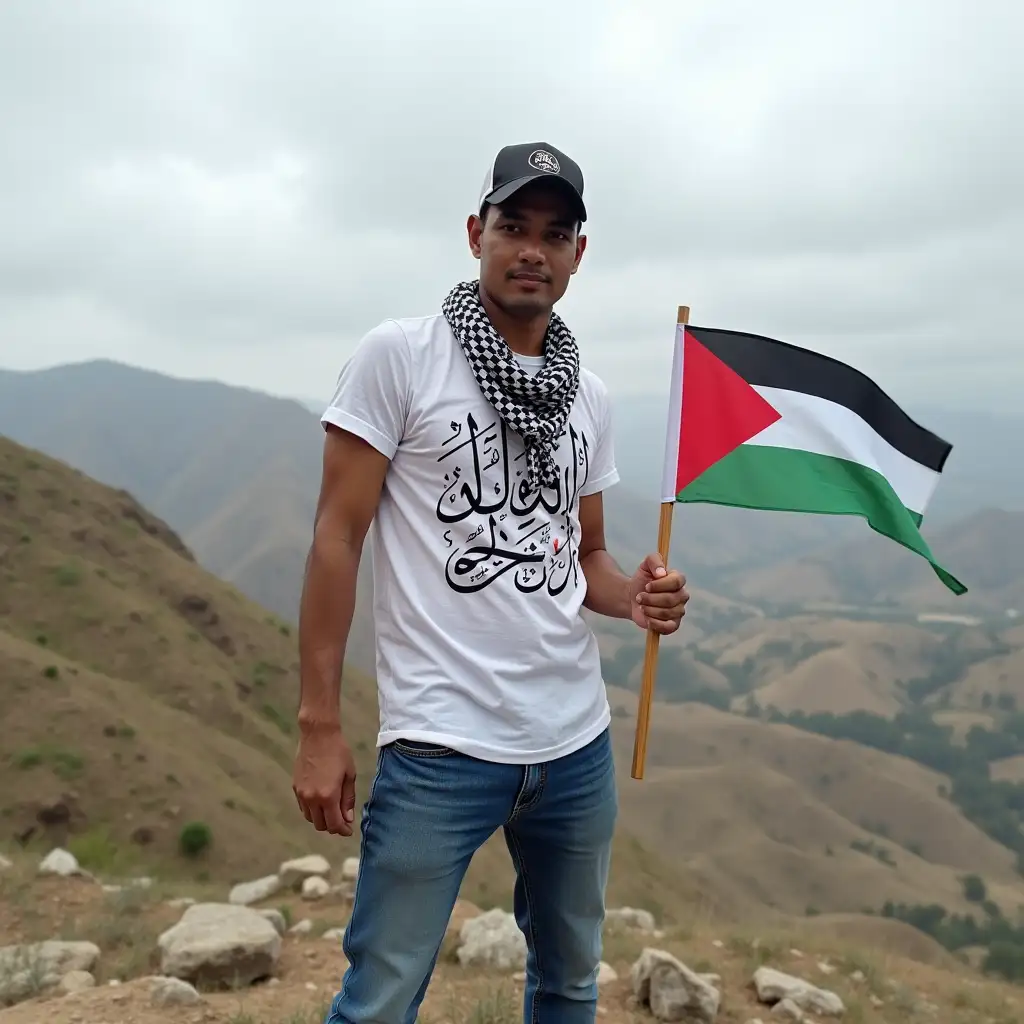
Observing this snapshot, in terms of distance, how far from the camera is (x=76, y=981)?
495cm

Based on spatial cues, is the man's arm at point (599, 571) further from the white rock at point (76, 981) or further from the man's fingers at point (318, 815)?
the white rock at point (76, 981)

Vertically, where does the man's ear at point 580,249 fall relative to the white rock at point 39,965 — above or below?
above

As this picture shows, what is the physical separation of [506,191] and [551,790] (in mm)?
1765

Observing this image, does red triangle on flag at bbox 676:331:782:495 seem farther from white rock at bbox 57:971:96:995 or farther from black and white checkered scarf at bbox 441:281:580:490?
white rock at bbox 57:971:96:995

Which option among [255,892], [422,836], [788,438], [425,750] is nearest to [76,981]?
[255,892]

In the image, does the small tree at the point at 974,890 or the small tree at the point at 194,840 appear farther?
the small tree at the point at 974,890

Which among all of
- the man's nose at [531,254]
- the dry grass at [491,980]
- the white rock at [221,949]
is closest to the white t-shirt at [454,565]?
the man's nose at [531,254]

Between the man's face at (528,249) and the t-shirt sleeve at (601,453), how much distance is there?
0.47m

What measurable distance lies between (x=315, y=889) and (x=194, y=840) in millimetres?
10615

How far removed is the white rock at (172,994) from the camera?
444 centimetres

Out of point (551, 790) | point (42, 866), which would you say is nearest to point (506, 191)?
point (551, 790)

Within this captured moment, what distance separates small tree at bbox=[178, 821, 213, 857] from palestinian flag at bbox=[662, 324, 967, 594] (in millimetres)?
16654

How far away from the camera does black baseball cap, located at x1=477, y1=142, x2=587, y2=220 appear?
8.16 feet

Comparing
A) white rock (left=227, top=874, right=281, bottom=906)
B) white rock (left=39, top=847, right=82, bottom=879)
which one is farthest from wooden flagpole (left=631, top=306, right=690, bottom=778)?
white rock (left=39, top=847, right=82, bottom=879)
